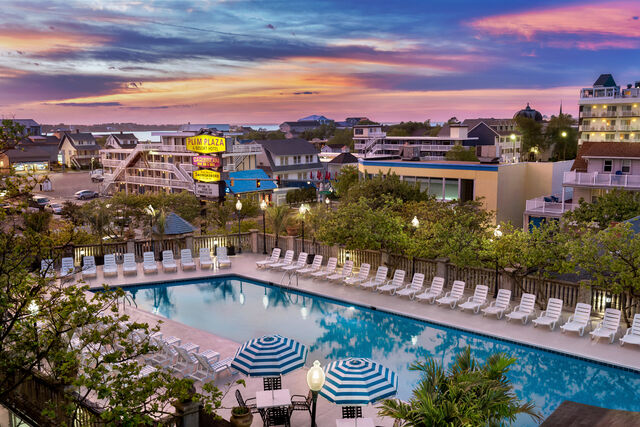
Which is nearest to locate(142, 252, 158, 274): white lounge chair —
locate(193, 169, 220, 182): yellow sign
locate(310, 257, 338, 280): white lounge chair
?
locate(310, 257, 338, 280): white lounge chair

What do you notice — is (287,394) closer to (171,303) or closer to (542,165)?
(171,303)

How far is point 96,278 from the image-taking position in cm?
2441

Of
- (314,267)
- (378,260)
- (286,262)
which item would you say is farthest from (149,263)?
(378,260)

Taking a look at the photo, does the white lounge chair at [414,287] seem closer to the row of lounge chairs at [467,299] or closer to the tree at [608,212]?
the row of lounge chairs at [467,299]

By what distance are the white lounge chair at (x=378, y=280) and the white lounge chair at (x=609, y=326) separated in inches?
324

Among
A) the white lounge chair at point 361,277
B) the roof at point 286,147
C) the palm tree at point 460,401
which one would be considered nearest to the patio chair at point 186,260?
the white lounge chair at point 361,277

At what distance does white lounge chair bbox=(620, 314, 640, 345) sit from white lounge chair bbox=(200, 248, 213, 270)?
17.9 m

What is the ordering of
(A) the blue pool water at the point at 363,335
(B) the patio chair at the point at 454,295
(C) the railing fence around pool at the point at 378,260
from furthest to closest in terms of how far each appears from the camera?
(B) the patio chair at the point at 454,295
(C) the railing fence around pool at the point at 378,260
(A) the blue pool water at the point at 363,335

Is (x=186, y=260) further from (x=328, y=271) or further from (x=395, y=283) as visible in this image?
(x=395, y=283)

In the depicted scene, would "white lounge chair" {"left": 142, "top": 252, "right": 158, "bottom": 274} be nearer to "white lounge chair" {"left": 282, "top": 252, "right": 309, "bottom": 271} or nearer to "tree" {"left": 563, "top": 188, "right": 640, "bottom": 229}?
"white lounge chair" {"left": 282, "top": 252, "right": 309, "bottom": 271}

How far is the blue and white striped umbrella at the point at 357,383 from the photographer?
429 inches

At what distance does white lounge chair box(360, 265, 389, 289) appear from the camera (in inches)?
869

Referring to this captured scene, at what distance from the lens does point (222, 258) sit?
2675cm

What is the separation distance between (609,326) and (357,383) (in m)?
9.83
